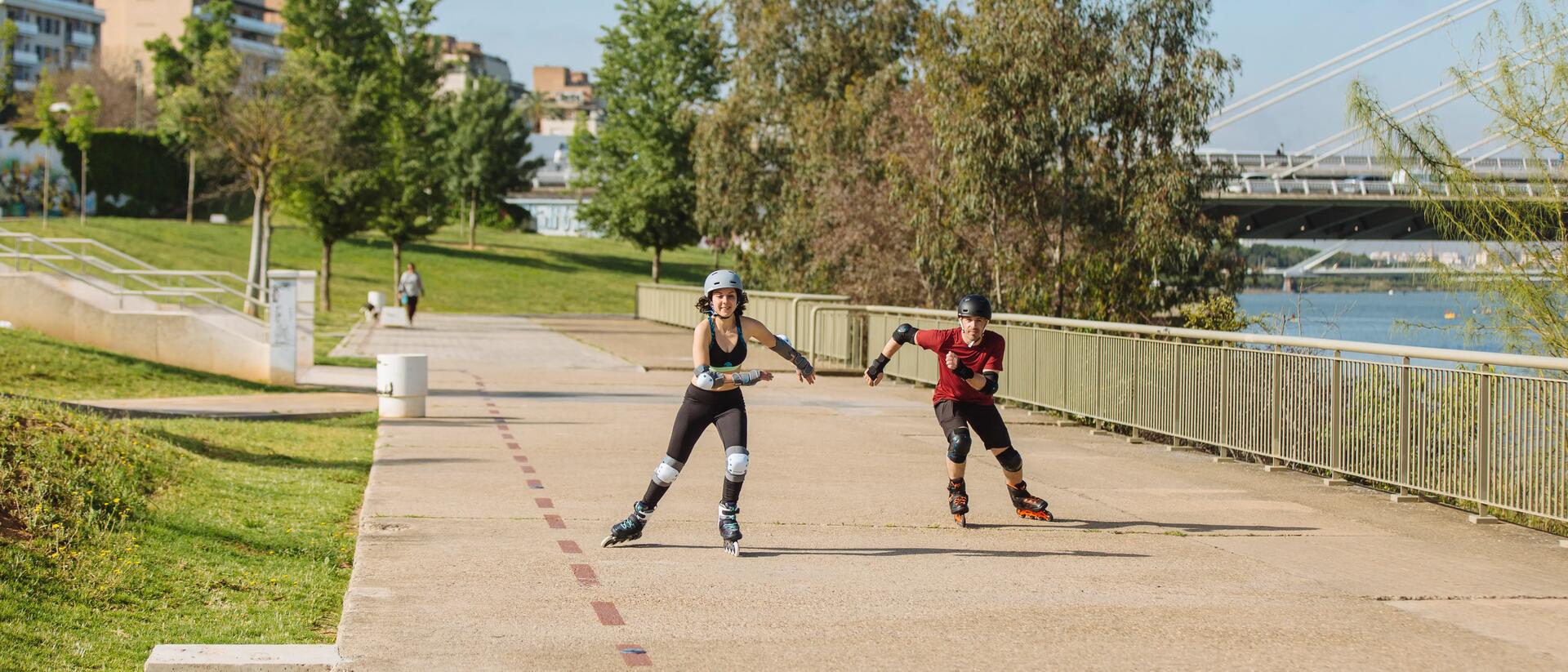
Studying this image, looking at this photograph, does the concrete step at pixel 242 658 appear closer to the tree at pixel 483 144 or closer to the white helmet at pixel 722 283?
the white helmet at pixel 722 283

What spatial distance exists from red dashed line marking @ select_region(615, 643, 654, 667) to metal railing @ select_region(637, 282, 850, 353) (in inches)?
567

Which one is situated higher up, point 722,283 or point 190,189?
point 190,189

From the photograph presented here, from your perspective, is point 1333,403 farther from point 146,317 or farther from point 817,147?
point 817,147

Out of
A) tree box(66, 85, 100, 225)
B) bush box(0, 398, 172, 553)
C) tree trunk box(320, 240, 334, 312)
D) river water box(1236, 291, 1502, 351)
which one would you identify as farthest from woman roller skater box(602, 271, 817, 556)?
tree box(66, 85, 100, 225)

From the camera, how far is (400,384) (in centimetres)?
1672

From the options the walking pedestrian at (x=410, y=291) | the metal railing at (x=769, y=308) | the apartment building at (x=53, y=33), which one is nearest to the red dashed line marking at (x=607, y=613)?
the metal railing at (x=769, y=308)

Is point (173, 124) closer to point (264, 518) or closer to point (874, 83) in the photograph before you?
point (874, 83)

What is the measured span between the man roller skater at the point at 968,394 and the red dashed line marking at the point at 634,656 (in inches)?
145

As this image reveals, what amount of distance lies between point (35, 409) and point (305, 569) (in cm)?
445

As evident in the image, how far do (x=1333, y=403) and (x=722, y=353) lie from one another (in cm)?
579

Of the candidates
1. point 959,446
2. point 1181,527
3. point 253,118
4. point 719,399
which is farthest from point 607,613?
point 253,118

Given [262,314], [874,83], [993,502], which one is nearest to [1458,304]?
[993,502]

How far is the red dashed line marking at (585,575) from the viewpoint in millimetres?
7641

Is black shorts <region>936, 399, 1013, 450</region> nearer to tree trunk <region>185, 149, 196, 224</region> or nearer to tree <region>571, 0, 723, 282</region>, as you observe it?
tree <region>571, 0, 723, 282</region>
